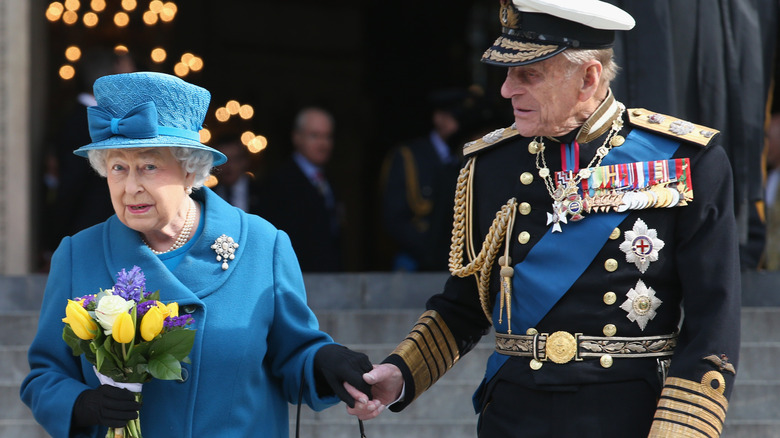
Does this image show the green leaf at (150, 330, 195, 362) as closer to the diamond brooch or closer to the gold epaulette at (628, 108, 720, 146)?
the diamond brooch

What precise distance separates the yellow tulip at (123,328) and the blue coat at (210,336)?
0.26 meters

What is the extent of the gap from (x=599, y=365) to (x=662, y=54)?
2.50 meters

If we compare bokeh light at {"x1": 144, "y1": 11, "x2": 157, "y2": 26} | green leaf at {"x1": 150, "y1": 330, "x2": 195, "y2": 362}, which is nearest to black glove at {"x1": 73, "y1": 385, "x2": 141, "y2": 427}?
green leaf at {"x1": 150, "y1": 330, "x2": 195, "y2": 362}

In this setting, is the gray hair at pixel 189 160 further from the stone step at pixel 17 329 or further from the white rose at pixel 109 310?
the stone step at pixel 17 329

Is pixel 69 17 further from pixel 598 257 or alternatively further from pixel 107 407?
pixel 598 257

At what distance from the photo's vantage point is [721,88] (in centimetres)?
554

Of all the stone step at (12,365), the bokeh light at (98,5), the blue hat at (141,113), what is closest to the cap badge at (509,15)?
the blue hat at (141,113)

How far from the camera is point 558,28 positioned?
315cm

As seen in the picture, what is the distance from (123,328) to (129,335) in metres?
0.03

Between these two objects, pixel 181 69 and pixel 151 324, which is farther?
pixel 181 69

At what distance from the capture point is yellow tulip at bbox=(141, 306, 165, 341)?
304 cm

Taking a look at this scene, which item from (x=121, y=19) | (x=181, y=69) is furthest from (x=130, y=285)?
(x=181, y=69)

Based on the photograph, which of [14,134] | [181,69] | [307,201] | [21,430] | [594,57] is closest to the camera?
[594,57]

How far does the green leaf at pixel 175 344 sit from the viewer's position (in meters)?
3.08
